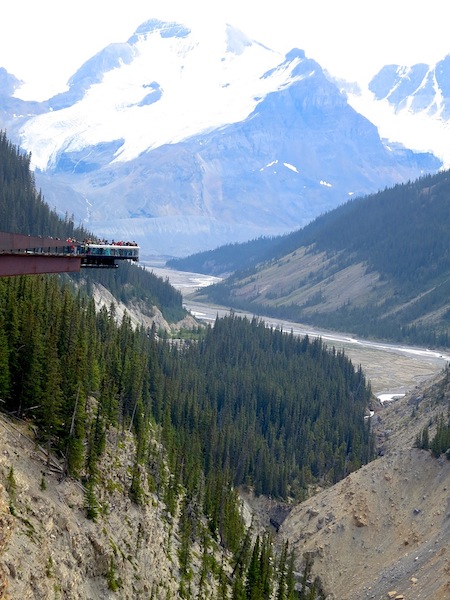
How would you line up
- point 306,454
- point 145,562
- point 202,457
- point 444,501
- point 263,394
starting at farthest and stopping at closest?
point 263,394 < point 306,454 < point 202,457 < point 444,501 < point 145,562

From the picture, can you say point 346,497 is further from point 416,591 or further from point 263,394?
point 263,394

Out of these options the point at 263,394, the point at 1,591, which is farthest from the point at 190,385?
the point at 1,591

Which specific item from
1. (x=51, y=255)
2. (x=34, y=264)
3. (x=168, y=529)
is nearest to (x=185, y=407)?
(x=168, y=529)

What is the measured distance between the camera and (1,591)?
Answer: 1318 inches

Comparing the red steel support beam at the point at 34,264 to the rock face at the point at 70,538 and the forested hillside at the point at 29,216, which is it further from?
the forested hillside at the point at 29,216

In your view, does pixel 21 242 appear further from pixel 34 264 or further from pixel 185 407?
pixel 185 407

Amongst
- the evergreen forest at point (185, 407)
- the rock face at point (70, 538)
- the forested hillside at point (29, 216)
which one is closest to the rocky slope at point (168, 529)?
the rock face at point (70, 538)

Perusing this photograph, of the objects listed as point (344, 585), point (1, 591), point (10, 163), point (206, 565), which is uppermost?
point (10, 163)

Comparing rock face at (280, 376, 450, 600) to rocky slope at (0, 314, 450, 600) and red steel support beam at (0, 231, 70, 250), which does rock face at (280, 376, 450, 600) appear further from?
red steel support beam at (0, 231, 70, 250)

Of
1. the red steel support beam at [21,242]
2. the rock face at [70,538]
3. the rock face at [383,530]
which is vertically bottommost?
the rock face at [383,530]

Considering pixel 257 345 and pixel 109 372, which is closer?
pixel 109 372

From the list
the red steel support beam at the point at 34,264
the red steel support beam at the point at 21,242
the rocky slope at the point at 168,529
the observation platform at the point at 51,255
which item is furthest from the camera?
the red steel support beam at the point at 21,242

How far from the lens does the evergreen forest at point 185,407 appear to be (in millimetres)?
56812

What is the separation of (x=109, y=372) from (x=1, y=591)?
139ft
